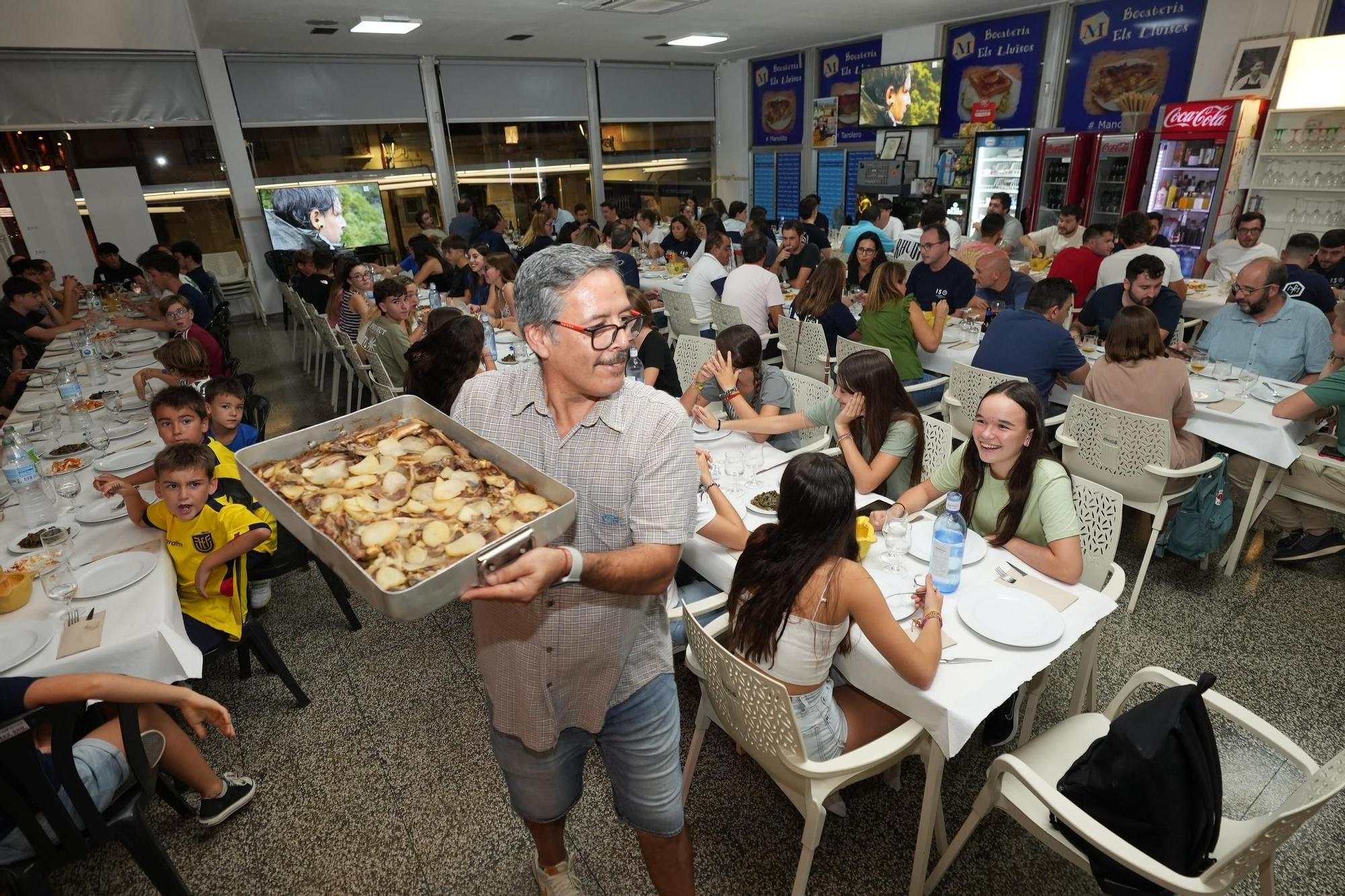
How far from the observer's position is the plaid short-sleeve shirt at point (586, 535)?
1473 millimetres

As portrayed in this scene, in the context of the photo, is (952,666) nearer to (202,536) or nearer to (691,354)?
(202,536)

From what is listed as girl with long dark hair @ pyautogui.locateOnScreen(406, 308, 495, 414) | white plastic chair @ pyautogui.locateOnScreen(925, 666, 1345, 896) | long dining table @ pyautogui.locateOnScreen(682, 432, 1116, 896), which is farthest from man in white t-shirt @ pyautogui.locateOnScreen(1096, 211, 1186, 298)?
girl with long dark hair @ pyautogui.locateOnScreen(406, 308, 495, 414)

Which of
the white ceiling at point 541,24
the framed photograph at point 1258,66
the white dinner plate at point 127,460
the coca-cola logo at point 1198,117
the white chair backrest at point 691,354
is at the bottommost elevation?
the white dinner plate at point 127,460

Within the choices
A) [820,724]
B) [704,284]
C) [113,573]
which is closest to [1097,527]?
[820,724]

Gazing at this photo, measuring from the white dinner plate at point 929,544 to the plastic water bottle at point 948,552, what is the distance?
0.31 feet

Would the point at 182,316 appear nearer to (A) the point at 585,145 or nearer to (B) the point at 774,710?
(B) the point at 774,710

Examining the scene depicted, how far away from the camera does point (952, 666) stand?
198 centimetres

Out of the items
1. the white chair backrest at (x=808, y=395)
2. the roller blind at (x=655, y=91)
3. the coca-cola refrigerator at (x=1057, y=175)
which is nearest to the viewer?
the white chair backrest at (x=808, y=395)

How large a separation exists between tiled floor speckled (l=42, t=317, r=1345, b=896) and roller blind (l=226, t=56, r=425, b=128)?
9159 millimetres

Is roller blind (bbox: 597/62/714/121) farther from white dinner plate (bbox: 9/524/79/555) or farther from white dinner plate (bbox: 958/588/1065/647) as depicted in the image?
white dinner plate (bbox: 958/588/1065/647)

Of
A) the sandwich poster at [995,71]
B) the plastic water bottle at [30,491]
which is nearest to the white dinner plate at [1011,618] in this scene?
the plastic water bottle at [30,491]

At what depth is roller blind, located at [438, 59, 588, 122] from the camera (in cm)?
1097

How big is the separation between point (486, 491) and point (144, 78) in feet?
36.6

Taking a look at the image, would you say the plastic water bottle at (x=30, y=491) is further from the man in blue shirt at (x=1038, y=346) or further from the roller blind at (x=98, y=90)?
the roller blind at (x=98, y=90)
